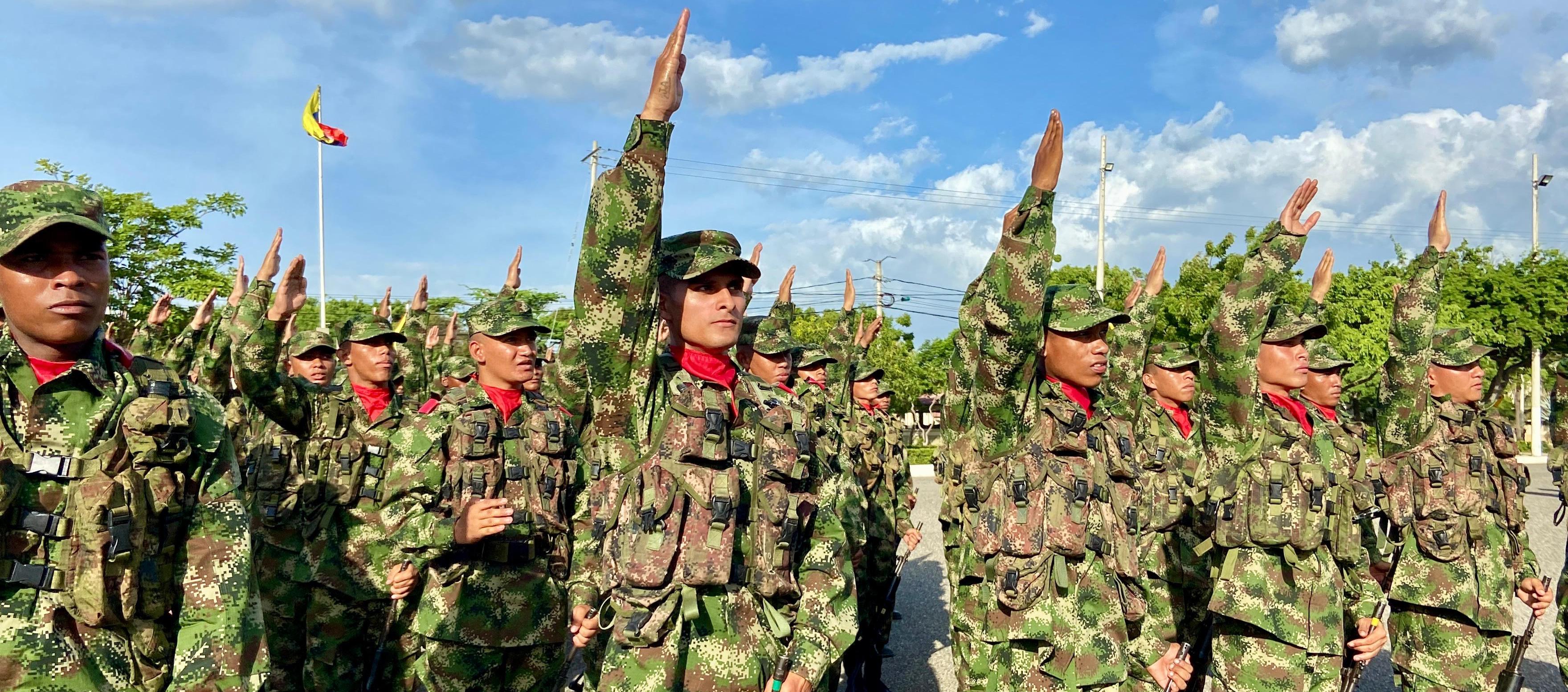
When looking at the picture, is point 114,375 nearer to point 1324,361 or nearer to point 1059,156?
point 1059,156

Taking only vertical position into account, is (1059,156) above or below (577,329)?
above

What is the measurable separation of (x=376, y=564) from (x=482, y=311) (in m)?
1.87

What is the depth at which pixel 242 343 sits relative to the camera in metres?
5.45

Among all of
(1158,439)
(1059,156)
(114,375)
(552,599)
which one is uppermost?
(1059,156)

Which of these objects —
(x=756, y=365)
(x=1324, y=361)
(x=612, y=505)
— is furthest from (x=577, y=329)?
(x=1324, y=361)

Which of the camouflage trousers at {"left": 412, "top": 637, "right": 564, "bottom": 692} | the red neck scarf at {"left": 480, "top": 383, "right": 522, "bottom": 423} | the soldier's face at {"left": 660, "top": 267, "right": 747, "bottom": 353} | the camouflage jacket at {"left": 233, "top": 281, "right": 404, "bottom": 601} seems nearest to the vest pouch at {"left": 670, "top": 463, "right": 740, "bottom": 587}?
the soldier's face at {"left": 660, "top": 267, "right": 747, "bottom": 353}

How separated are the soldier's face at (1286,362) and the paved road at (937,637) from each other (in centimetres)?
299

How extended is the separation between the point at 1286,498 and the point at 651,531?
4.08 metres

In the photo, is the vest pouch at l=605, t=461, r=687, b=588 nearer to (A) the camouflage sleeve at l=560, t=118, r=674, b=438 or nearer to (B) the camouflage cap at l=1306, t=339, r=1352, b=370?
(A) the camouflage sleeve at l=560, t=118, r=674, b=438

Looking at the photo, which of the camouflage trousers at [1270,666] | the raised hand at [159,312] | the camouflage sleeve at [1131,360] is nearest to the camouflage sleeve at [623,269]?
the camouflage trousers at [1270,666]

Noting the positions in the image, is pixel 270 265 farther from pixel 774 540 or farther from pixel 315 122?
pixel 315 122

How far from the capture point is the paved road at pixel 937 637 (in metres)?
8.07

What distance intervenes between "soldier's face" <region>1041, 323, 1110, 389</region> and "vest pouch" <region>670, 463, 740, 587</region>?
6.14 feet

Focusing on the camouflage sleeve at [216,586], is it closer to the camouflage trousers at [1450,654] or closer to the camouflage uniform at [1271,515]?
the camouflage uniform at [1271,515]
